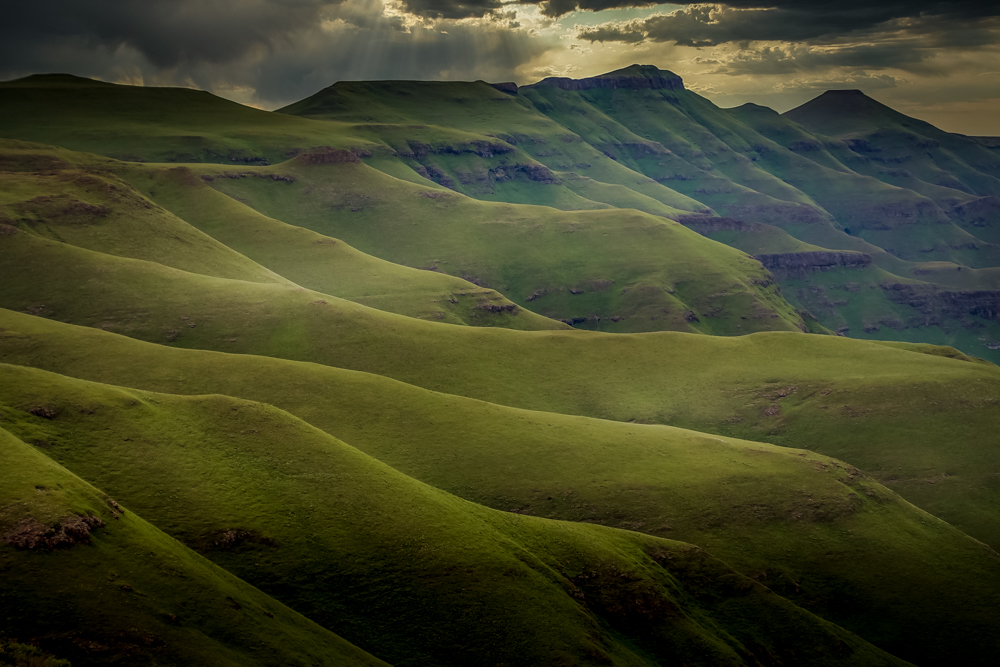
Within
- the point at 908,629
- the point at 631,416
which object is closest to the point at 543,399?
the point at 631,416

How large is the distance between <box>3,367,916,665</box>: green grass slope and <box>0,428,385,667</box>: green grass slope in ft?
26.5

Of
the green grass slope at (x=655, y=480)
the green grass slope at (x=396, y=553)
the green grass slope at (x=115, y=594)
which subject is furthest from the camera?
the green grass slope at (x=655, y=480)

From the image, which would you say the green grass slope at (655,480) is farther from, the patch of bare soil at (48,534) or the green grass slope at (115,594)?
the patch of bare soil at (48,534)

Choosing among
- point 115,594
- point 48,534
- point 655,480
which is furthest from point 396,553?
point 655,480

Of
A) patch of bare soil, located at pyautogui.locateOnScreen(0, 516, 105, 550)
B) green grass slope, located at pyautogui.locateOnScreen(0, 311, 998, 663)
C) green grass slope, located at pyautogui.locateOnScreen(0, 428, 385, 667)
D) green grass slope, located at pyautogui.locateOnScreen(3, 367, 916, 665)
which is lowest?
green grass slope, located at pyautogui.locateOnScreen(0, 311, 998, 663)

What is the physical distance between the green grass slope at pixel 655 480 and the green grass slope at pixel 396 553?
54.0ft

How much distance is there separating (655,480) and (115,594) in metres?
94.4

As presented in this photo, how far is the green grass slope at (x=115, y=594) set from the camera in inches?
2539

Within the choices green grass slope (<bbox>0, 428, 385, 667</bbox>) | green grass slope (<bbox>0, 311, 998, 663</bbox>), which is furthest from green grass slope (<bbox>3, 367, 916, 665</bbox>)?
green grass slope (<bbox>0, 311, 998, 663</bbox>)

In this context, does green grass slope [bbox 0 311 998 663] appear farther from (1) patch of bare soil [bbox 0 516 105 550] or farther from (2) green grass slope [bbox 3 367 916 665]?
(1) patch of bare soil [bbox 0 516 105 550]

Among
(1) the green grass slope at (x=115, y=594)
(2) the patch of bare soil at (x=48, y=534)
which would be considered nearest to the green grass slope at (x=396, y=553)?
(1) the green grass slope at (x=115, y=594)

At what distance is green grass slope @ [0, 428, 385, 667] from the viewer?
64.5 metres

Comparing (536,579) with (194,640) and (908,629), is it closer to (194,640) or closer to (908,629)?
(194,640)

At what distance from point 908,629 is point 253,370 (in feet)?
391
